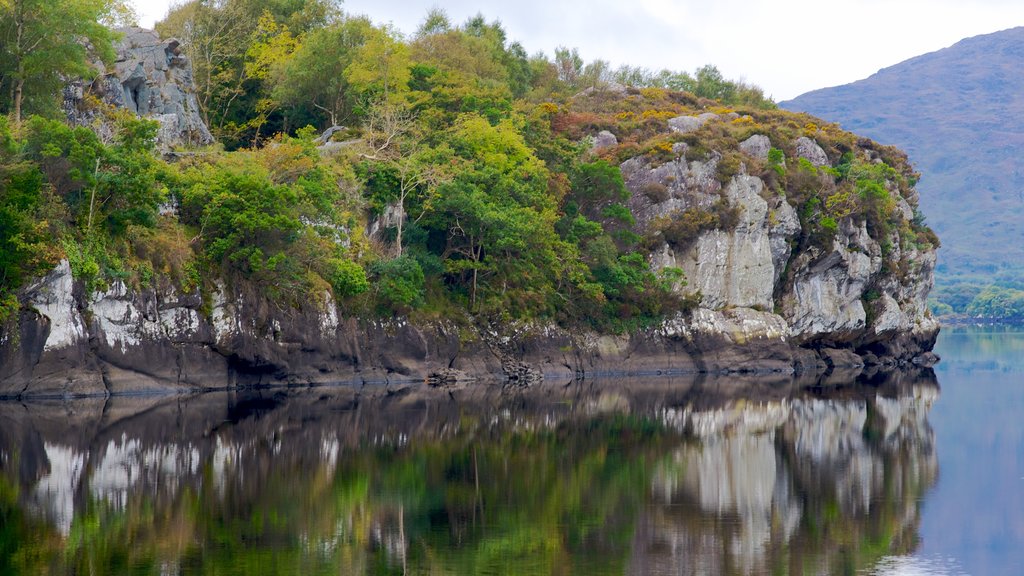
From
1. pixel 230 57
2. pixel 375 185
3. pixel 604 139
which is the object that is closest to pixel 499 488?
Result: pixel 375 185

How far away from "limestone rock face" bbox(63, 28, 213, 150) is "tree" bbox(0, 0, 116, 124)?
2635 mm

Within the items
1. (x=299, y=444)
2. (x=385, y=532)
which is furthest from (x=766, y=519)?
(x=299, y=444)

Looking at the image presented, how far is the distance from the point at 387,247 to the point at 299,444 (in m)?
25.7

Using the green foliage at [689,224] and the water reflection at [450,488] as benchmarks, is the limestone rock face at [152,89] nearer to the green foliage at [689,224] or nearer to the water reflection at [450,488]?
the water reflection at [450,488]

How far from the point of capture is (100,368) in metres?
44.8

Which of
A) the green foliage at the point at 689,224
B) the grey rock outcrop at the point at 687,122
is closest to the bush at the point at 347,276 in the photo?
the green foliage at the point at 689,224

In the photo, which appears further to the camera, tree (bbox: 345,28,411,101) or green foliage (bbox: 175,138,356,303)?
tree (bbox: 345,28,411,101)

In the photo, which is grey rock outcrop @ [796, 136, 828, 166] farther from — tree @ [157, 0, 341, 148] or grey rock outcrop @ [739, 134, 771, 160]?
tree @ [157, 0, 341, 148]

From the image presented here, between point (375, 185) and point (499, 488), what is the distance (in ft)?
108

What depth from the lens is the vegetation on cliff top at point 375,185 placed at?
147 ft

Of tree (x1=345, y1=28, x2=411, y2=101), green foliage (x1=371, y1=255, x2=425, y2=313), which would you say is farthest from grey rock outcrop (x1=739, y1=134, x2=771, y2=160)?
green foliage (x1=371, y1=255, x2=425, y2=313)

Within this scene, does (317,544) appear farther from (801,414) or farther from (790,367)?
(790,367)

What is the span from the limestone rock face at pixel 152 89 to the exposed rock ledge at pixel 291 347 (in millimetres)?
9420

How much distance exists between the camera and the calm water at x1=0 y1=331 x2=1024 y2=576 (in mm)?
20359
